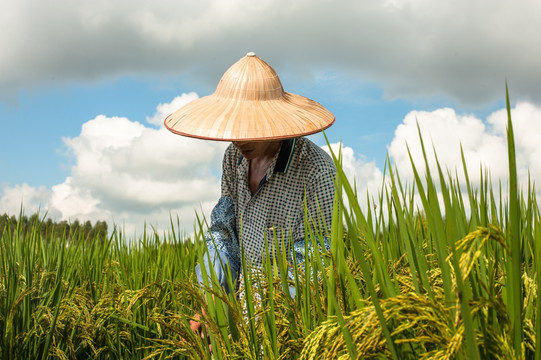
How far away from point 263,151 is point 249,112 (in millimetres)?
→ 276

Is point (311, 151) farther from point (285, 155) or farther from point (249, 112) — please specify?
point (249, 112)

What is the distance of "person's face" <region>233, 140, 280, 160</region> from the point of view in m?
2.88

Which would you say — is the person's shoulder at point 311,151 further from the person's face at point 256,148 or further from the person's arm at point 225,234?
the person's arm at point 225,234

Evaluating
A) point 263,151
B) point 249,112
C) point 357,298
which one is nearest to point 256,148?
point 263,151

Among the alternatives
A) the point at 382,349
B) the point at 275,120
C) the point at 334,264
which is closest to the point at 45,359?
the point at 275,120

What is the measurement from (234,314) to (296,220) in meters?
1.17

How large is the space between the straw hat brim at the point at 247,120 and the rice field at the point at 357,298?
2.04ft

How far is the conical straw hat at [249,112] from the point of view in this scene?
268 cm

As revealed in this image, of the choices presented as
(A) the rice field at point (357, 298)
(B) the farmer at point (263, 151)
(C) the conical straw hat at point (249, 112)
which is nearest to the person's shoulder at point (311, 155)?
(B) the farmer at point (263, 151)

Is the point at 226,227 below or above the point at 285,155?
below

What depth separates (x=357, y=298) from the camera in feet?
4.36

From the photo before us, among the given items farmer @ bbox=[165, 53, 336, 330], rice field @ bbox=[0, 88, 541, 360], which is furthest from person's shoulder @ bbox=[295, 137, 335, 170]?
rice field @ bbox=[0, 88, 541, 360]

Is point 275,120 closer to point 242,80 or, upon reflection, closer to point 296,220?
point 242,80

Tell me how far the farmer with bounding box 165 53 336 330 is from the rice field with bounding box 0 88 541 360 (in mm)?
430
